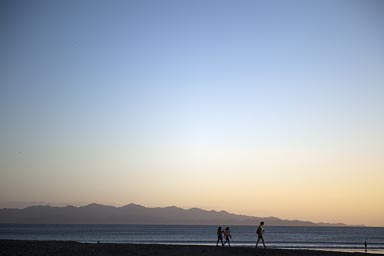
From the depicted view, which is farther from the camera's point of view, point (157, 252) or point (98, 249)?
point (98, 249)

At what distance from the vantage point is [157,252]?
26547mm

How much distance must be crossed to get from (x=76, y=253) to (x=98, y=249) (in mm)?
2416

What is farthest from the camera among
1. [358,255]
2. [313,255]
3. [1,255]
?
[358,255]

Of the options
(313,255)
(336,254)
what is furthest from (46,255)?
(336,254)

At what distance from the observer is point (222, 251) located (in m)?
27.3

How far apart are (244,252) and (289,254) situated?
8.63ft

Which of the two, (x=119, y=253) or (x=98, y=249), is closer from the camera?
(x=119, y=253)

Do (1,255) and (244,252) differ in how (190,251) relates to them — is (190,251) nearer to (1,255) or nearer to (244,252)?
(244,252)

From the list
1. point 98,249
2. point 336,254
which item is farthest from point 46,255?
point 336,254

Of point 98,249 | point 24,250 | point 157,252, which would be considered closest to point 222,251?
point 157,252

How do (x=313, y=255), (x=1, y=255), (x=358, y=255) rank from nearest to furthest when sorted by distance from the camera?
1. (x=1, y=255)
2. (x=313, y=255)
3. (x=358, y=255)

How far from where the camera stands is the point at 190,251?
27203 mm

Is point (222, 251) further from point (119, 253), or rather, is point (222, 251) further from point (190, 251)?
point (119, 253)

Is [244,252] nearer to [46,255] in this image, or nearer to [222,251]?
[222,251]
